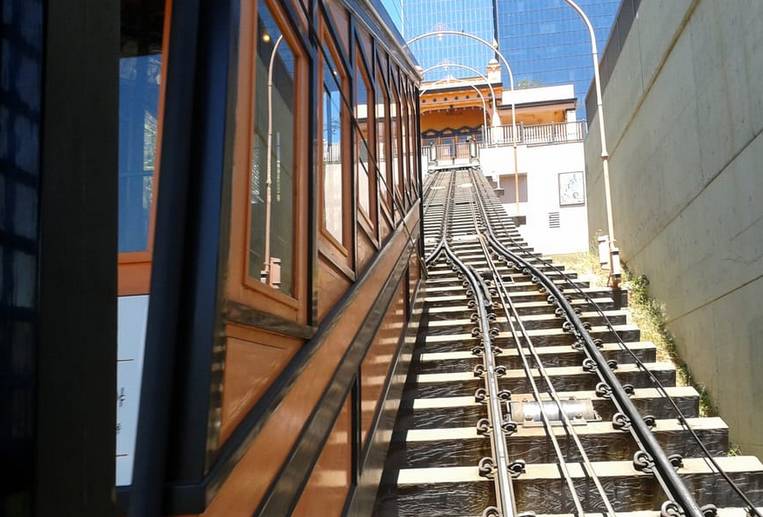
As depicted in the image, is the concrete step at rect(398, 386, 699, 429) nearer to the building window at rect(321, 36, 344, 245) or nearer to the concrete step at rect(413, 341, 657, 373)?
the concrete step at rect(413, 341, 657, 373)

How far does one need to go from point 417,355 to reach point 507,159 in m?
21.2

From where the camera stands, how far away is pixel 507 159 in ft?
86.4

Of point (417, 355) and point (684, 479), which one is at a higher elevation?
point (417, 355)

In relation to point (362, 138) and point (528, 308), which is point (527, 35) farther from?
point (362, 138)

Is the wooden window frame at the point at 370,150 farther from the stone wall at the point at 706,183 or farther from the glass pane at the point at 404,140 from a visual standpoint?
the stone wall at the point at 706,183

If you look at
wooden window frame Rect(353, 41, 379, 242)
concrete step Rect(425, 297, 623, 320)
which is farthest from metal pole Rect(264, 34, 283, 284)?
concrete step Rect(425, 297, 623, 320)

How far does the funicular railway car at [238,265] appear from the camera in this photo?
1656 millimetres

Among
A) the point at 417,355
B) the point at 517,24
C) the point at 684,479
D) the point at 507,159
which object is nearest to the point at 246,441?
the point at 684,479

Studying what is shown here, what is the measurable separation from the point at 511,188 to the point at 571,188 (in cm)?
227

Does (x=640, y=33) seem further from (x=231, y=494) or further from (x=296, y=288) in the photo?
(x=231, y=494)

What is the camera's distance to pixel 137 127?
2.27 m

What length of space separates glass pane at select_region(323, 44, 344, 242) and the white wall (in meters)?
21.2

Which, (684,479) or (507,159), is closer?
(684,479)

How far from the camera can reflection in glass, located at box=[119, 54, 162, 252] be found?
7.40 ft
